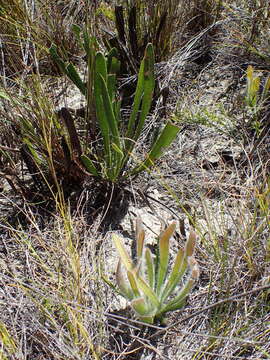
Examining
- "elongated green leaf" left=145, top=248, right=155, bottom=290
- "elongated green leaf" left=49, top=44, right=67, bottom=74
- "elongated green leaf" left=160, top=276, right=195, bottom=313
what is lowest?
"elongated green leaf" left=160, top=276, right=195, bottom=313

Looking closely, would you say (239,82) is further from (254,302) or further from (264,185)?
(254,302)

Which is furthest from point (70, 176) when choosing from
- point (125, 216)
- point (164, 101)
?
point (164, 101)

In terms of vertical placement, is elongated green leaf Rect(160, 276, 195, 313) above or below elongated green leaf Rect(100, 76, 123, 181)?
below

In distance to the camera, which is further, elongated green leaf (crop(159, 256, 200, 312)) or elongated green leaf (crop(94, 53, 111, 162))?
elongated green leaf (crop(94, 53, 111, 162))

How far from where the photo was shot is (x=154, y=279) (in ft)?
4.21

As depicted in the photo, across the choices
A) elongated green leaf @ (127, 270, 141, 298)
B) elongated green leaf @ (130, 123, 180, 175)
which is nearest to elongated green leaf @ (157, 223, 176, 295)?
elongated green leaf @ (127, 270, 141, 298)

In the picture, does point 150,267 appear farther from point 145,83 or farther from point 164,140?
point 145,83

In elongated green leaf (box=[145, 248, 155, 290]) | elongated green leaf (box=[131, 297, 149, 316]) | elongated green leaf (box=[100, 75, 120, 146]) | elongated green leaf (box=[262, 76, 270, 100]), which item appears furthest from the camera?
elongated green leaf (box=[262, 76, 270, 100])

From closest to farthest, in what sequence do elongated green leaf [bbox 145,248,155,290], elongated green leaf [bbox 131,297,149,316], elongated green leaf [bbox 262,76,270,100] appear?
elongated green leaf [bbox 131,297,149,316] < elongated green leaf [bbox 145,248,155,290] < elongated green leaf [bbox 262,76,270,100]

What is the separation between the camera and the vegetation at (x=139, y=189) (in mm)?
1264

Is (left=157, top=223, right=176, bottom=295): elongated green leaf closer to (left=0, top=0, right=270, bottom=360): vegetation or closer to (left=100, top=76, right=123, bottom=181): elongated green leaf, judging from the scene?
(left=0, top=0, right=270, bottom=360): vegetation

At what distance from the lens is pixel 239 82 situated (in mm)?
2170

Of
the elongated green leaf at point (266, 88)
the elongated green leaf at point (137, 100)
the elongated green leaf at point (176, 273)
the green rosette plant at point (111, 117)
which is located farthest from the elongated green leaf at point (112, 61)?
the elongated green leaf at point (176, 273)

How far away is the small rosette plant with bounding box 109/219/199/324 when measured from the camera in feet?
3.78
